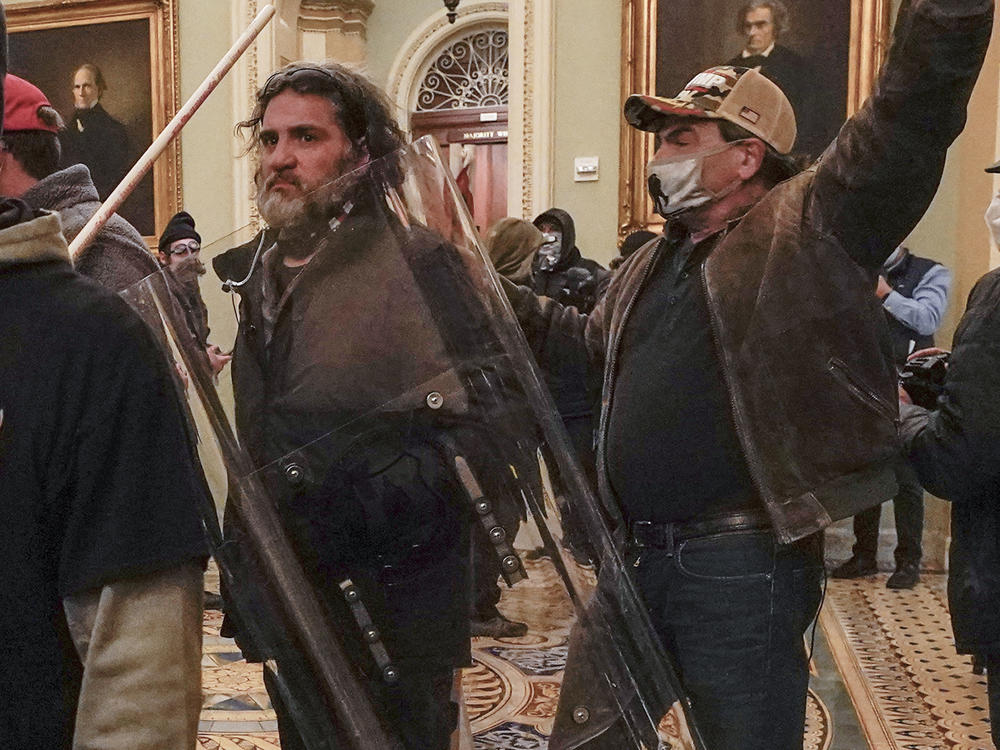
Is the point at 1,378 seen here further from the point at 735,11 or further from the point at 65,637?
the point at 735,11

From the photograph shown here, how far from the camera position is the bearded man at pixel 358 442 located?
121 centimetres

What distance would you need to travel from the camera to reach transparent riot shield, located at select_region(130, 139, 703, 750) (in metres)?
1.21

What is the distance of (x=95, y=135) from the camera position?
8.25 meters

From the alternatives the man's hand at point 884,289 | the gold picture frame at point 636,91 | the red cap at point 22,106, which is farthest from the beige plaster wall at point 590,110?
the red cap at point 22,106

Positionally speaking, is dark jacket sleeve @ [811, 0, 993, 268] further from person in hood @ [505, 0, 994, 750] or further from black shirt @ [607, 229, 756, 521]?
black shirt @ [607, 229, 756, 521]

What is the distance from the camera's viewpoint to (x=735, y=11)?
6613mm

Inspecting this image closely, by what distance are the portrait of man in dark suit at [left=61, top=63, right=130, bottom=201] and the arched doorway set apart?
267 centimetres

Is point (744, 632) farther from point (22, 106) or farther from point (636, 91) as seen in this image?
point (636, 91)

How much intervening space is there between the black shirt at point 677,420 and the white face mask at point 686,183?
0.28 feet

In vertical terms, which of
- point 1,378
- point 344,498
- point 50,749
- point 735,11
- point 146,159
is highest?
point 735,11

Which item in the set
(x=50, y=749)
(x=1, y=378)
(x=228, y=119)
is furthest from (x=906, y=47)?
(x=228, y=119)

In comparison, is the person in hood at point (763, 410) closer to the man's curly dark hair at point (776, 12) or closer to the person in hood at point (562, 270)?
the person in hood at point (562, 270)

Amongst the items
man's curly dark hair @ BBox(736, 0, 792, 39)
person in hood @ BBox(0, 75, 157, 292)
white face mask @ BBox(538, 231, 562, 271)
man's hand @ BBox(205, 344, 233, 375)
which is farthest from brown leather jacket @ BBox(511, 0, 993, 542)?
man's curly dark hair @ BBox(736, 0, 792, 39)

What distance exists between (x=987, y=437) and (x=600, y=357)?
0.77m
